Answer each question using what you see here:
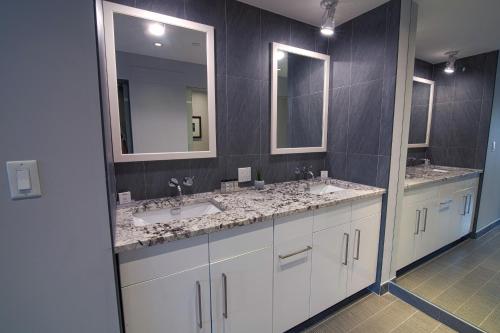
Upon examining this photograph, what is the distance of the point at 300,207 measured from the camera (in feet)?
4.27

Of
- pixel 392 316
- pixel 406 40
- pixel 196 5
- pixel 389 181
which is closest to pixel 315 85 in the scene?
pixel 406 40

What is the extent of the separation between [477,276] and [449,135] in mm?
1242

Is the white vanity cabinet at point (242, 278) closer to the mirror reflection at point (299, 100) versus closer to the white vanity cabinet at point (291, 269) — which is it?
the white vanity cabinet at point (291, 269)

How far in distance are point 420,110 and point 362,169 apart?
0.66 meters

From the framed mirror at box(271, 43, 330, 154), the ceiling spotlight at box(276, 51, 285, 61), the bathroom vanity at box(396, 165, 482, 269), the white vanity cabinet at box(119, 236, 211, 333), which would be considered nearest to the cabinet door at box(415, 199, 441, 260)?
the bathroom vanity at box(396, 165, 482, 269)

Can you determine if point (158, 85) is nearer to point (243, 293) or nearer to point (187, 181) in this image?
point (187, 181)

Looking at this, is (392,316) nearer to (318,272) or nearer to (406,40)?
(318,272)

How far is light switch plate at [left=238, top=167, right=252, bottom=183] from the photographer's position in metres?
1.75

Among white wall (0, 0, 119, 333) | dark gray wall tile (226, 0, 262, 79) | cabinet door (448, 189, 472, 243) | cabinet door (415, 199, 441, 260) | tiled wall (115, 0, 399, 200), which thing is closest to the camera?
white wall (0, 0, 119, 333)

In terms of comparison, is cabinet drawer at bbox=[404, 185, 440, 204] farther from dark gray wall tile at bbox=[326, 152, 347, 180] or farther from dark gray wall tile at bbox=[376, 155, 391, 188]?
dark gray wall tile at bbox=[326, 152, 347, 180]

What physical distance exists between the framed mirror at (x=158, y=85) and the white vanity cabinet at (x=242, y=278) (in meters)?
0.70

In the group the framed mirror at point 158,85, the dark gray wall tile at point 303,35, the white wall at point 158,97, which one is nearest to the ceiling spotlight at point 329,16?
the dark gray wall tile at point 303,35

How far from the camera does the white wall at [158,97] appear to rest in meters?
1.34

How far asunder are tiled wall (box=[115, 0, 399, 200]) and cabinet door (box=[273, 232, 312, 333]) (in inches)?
27.6
